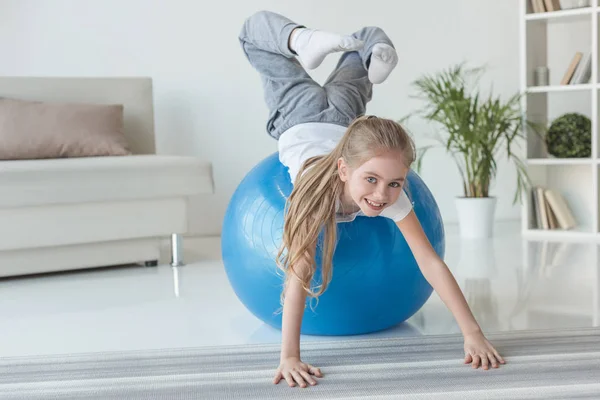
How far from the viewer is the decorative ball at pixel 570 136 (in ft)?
14.4

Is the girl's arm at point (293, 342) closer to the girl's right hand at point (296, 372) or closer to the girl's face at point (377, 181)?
the girl's right hand at point (296, 372)

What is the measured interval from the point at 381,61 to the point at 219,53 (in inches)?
105

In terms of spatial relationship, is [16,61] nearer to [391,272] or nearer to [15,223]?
[15,223]

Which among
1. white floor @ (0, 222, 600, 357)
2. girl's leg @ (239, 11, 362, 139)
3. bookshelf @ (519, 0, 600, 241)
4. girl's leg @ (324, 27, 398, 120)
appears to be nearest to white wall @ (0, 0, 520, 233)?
bookshelf @ (519, 0, 600, 241)

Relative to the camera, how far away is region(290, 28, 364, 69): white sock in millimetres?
2268

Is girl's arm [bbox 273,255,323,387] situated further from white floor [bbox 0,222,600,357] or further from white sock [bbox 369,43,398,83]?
white sock [bbox 369,43,398,83]

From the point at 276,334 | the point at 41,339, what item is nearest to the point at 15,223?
the point at 41,339

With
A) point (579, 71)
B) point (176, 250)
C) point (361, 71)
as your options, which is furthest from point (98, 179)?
point (579, 71)

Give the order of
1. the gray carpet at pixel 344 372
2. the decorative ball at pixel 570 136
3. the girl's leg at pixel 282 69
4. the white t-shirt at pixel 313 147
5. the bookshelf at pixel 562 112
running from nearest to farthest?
the gray carpet at pixel 344 372, the white t-shirt at pixel 313 147, the girl's leg at pixel 282 69, the bookshelf at pixel 562 112, the decorative ball at pixel 570 136

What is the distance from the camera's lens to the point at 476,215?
4453 mm

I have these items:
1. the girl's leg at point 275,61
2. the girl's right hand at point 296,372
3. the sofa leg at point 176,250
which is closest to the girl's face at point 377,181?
the girl's right hand at point 296,372

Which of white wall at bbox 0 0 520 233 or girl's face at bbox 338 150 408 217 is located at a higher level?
white wall at bbox 0 0 520 233

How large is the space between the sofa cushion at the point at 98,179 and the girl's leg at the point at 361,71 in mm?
1218

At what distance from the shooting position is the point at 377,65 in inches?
97.6
